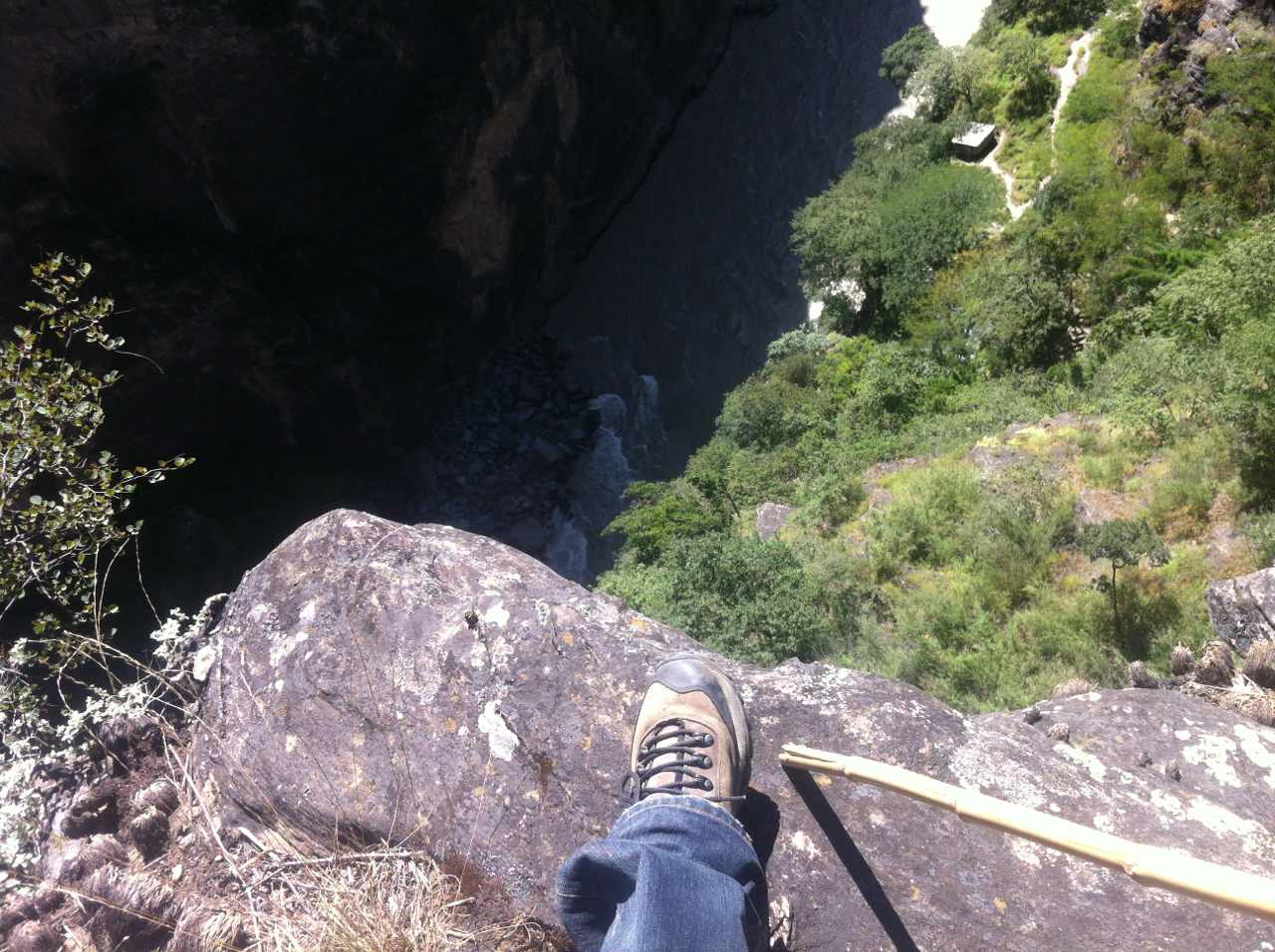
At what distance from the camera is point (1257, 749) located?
254 cm

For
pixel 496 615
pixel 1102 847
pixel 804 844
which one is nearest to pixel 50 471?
pixel 496 615

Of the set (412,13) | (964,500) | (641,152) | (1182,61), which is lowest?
(964,500)

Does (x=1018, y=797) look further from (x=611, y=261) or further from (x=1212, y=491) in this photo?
(x=611, y=261)

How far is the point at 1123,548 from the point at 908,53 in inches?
597

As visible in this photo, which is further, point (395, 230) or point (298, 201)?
point (395, 230)

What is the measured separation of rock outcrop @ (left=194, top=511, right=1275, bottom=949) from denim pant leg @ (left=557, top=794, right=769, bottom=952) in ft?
1.07

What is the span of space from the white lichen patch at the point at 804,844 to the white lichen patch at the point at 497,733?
926mm

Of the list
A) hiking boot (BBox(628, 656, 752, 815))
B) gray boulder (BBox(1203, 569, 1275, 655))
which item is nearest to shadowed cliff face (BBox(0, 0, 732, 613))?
hiking boot (BBox(628, 656, 752, 815))

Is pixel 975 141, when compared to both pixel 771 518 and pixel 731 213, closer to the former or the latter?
pixel 731 213

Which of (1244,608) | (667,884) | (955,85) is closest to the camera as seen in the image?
(667,884)

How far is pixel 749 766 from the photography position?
2301 mm

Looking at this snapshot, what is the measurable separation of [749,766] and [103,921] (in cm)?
193

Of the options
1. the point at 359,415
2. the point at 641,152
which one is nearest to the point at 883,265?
the point at 641,152

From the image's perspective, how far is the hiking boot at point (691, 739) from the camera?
7.18 ft
